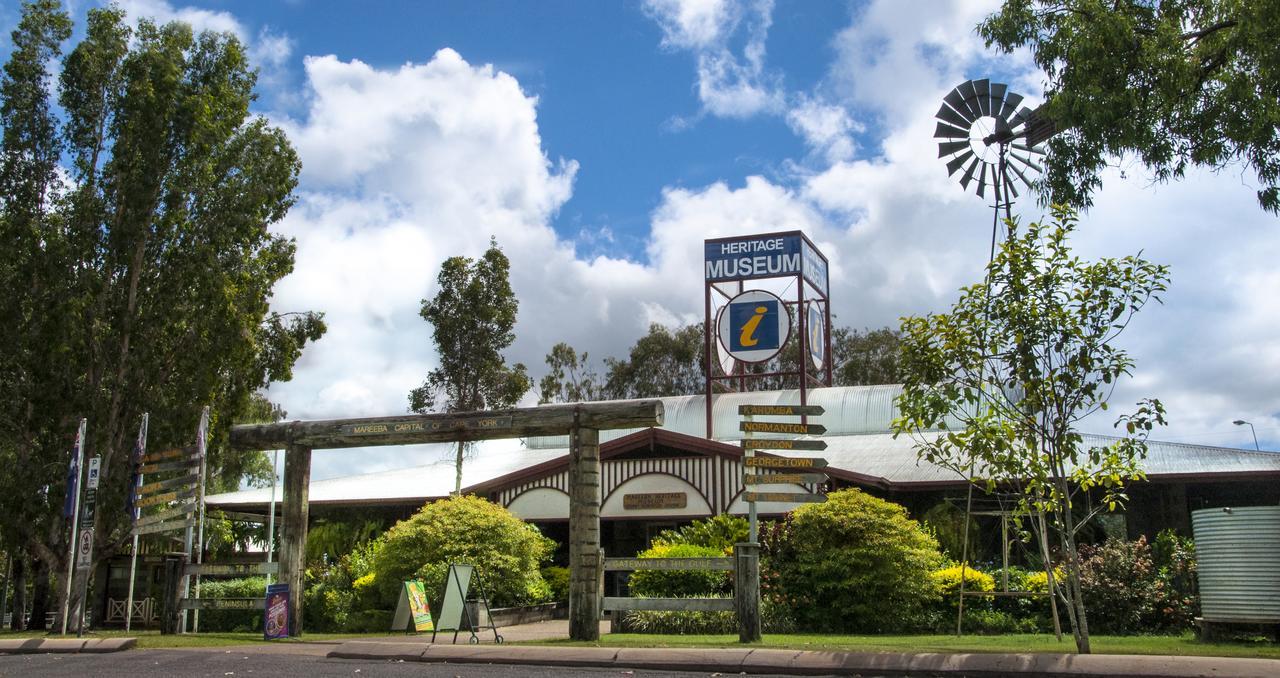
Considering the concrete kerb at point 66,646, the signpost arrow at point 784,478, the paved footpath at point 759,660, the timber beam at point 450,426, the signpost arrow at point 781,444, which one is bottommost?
the concrete kerb at point 66,646

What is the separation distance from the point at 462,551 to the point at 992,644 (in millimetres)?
10222

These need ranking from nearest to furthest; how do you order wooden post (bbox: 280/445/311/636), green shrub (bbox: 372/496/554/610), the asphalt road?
1. the asphalt road
2. wooden post (bbox: 280/445/311/636)
3. green shrub (bbox: 372/496/554/610)

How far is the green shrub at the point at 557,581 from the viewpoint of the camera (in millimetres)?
23078

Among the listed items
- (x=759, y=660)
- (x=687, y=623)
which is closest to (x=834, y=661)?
(x=759, y=660)

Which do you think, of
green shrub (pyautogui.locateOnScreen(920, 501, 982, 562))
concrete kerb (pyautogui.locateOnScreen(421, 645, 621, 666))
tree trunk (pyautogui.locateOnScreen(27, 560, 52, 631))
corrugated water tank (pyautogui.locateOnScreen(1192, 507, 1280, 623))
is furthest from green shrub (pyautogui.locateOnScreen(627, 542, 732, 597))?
tree trunk (pyautogui.locateOnScreen(27, 560, 52, 631))

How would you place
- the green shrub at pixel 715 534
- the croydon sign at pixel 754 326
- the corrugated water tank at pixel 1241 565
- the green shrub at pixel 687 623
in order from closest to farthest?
the corrugated water tank at pixel 1241 565
the green shrub at pixel 687 623
the green shrub at pixel 715 534
the croydon sign at pixel 754 326

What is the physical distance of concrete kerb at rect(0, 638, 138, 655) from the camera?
14375 mm

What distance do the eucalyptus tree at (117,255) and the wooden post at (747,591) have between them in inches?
521

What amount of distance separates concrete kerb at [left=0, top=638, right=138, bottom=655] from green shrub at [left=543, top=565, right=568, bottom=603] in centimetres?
980

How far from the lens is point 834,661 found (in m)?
10.7

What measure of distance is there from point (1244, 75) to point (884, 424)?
2060 cm

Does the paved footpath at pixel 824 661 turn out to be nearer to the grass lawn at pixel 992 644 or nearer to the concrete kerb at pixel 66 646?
the grass lawn at pixel 992 644

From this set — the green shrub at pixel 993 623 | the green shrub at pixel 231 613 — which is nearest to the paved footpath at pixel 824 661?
the green shrub at pixel 993 623

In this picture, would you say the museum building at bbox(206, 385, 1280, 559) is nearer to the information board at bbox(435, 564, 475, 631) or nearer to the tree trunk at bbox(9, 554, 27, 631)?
the tree trunk at bbox(9, 554, 27, 631)
